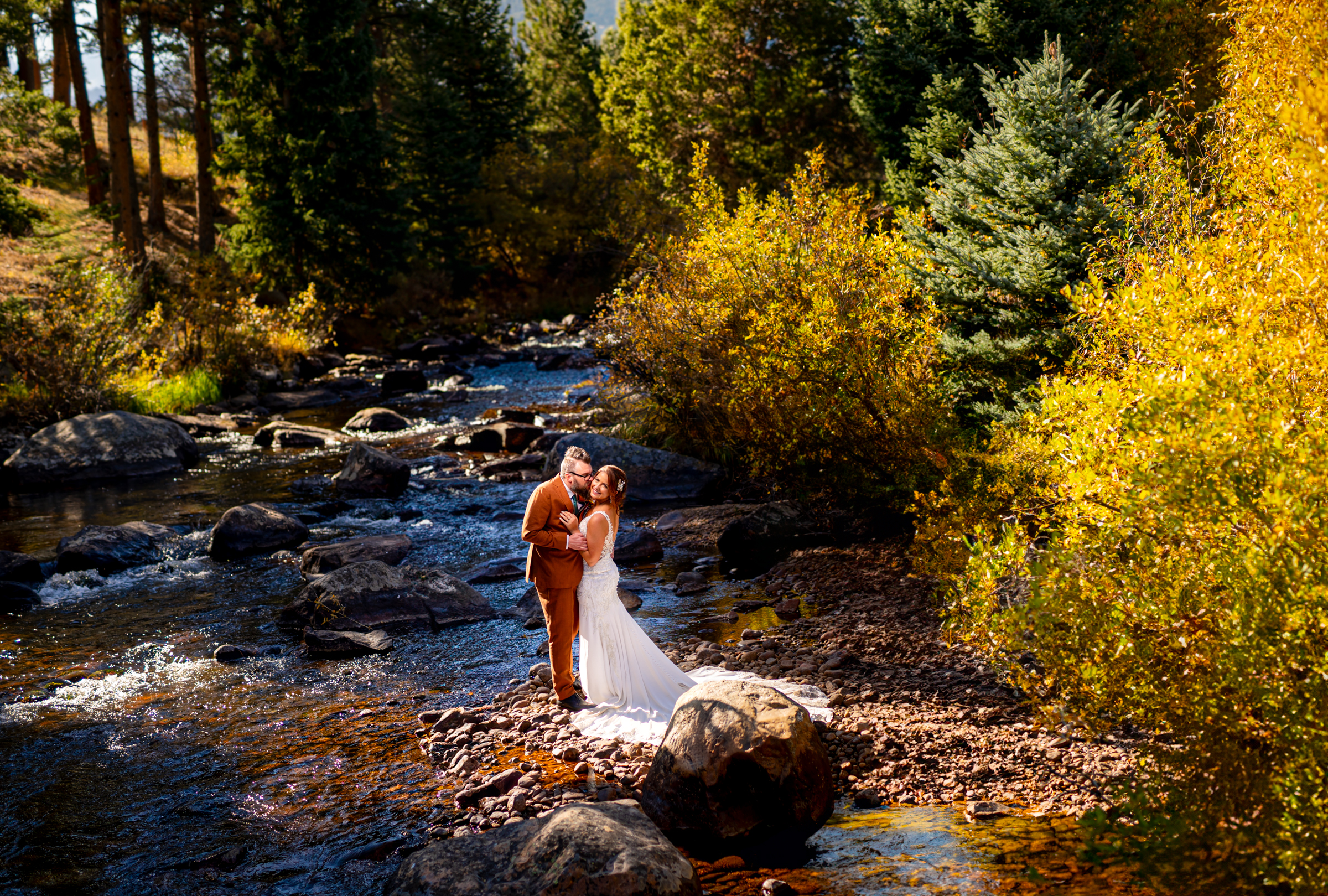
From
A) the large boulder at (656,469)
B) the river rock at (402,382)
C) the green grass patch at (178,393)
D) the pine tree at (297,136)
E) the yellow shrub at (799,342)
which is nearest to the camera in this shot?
the yellow shrub at (799,342)

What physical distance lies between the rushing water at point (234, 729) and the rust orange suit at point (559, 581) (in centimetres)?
99

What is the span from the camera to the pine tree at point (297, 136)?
107 feet

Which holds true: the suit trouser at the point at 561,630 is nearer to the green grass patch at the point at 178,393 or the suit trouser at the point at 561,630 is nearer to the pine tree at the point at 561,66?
the green grass patch at the point at 178,393

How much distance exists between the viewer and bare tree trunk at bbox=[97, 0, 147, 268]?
90.6ft

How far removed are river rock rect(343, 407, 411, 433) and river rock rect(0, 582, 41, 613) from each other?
11110 millimetres

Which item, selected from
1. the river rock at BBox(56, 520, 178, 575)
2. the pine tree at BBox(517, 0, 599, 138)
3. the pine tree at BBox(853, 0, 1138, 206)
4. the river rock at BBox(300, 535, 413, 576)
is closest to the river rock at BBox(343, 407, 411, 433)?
the river rock at BBox(56, 520, 178, 575)

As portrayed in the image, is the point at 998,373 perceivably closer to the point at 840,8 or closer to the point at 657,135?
the point at 840,8

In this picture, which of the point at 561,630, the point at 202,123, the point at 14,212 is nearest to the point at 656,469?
the point at 561,630

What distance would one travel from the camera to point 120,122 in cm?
2798

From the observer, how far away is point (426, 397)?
89.2 ft

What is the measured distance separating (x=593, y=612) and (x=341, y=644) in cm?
336

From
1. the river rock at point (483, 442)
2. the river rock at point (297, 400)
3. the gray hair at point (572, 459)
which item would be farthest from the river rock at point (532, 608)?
the river rock at point (297, 400)

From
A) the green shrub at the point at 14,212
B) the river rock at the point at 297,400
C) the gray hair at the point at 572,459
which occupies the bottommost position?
the river rock at the point at 297,400

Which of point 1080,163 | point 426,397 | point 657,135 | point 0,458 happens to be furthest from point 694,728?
point 657,135
